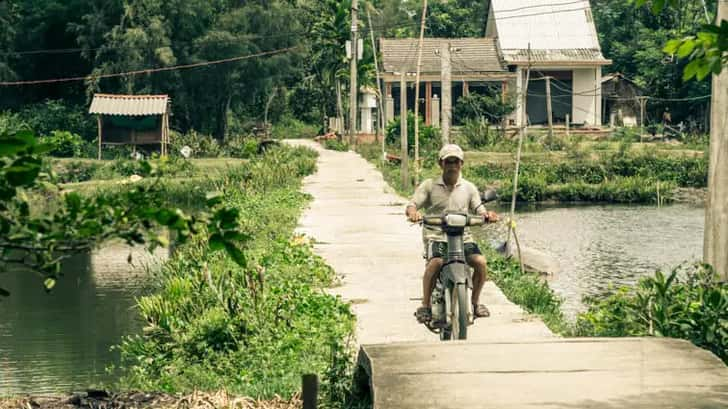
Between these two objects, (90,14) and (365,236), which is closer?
(365,236)

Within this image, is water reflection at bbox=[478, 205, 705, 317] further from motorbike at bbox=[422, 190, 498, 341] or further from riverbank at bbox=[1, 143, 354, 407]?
motorbike at bbox=[422, 190, 498, 341]

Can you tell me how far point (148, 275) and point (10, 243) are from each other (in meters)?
11.5

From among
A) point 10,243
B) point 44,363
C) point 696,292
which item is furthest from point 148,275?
point 10,243

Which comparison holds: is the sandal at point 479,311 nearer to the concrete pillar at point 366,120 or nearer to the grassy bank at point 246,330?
the grassy bank at point 246,330

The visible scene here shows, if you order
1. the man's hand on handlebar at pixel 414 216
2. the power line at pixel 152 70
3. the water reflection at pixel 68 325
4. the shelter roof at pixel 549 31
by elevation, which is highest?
the shelter roof at pixel 549 31

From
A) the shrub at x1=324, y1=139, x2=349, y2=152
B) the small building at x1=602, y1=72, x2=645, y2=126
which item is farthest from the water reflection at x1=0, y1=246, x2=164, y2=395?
Answer: the small building at x1=602, y1=72, x2=645, y2=126

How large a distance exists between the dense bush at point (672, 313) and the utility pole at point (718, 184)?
347 mm

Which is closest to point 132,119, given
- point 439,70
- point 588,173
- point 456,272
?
point 439,70

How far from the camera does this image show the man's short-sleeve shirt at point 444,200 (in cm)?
747

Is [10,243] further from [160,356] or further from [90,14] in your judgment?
[90,14]

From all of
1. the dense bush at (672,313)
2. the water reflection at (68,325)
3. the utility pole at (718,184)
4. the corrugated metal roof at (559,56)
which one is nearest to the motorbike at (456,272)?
the dense bush at (672,313)

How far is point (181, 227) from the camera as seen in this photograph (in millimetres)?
3211

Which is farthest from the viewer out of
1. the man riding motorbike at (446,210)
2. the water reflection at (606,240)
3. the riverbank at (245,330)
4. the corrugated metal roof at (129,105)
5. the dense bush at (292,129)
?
the dense bush at (292,129)

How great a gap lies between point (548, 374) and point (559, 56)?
3732 cm
